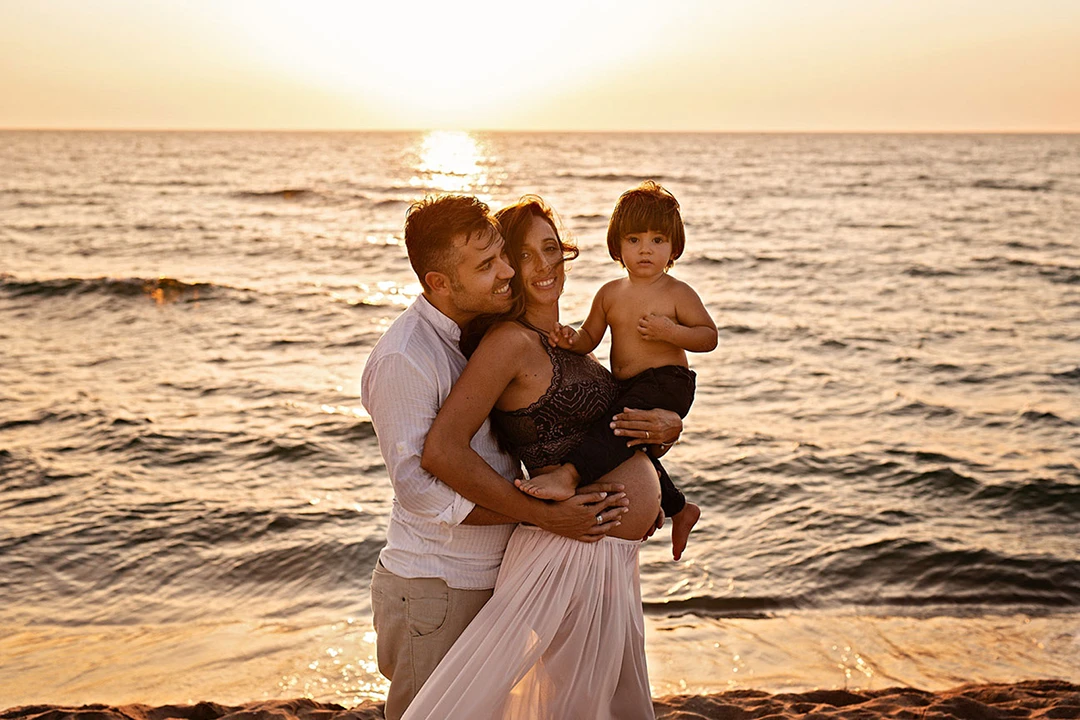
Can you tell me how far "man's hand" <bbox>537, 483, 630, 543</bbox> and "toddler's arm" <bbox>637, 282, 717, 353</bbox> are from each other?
708mm

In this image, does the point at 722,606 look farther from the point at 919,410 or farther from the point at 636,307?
the point at 919,410

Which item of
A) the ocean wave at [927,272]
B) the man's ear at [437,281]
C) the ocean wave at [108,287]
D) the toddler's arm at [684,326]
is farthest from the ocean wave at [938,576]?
the ocean wave at [927,272]

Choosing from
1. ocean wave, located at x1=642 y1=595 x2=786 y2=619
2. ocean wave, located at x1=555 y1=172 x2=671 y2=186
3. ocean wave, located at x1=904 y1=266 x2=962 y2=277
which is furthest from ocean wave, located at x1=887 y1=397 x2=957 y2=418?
ocean wave, located at x1=555 y1=172 x2=671 y2=186

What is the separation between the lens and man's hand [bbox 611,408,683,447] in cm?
327

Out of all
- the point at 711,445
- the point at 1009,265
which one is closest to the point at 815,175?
the point at 1009,265

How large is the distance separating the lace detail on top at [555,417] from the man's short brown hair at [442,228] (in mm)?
391

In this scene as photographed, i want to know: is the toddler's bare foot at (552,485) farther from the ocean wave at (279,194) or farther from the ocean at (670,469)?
the ocean wave at (279,194)

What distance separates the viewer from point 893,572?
7.29 metres

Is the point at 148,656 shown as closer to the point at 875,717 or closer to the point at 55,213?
the point at 875,717

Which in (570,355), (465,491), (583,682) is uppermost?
(570,355)

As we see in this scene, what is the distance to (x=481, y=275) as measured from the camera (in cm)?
307

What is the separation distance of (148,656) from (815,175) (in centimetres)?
5336

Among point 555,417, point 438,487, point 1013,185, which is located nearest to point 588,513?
point 555,417

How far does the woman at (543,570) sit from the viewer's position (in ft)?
10.1
